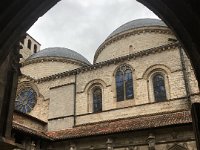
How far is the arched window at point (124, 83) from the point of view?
19.9 m

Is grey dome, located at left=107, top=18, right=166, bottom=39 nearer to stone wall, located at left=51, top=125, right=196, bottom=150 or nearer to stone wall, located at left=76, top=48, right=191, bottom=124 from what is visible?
stone wall, located at left=76, top=48, right=191, bottom=124

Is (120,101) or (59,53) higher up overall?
(59,53)

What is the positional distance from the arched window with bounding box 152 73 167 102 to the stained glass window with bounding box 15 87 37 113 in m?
9.86

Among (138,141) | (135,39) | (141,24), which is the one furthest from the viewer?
(141,24)

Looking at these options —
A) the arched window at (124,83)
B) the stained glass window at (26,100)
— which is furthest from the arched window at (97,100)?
the stained glass window at (26,100)

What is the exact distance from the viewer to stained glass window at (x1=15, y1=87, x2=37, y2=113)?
2344 cm

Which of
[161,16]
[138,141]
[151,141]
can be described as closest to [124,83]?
[138,141]

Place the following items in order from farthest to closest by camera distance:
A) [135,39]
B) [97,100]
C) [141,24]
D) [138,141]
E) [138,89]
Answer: [141,24] → [135,39] → [97,100] → [138,89] → [138,141]

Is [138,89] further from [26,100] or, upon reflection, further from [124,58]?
[26,100]

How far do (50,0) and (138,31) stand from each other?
21.6 m

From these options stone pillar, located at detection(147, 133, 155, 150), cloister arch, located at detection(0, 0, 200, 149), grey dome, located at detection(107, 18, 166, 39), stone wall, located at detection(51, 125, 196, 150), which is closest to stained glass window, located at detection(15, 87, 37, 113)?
stone wall, located at detection(51, 125, 196, 150)

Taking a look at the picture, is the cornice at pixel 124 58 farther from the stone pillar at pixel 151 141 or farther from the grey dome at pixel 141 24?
the stone pillar at pixel 151 141

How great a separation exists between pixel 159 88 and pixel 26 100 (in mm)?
11052

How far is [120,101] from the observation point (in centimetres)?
1994
